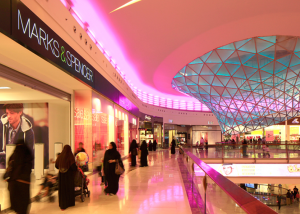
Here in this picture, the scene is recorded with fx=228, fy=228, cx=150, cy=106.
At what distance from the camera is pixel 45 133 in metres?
11.8

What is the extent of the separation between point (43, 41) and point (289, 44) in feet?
63.6

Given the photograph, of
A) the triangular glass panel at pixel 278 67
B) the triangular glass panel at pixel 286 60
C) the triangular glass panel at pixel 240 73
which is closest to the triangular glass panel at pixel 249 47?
the triangular glass panel at pixel 286 60

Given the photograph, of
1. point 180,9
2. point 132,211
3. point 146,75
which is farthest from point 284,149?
point 132,211

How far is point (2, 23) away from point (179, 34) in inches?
402

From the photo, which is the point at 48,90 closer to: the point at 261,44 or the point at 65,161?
the point at 65,161

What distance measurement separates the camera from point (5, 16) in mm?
4496

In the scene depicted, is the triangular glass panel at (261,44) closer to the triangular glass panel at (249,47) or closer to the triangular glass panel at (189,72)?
the triangular glass panel at (249,47)

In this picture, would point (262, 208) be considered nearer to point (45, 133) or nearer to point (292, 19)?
point (45, 133)

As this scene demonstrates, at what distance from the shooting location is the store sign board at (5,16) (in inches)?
173

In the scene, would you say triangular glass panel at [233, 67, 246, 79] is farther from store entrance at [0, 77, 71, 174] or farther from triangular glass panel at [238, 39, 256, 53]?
store entrance at [0, 77, 71, 174]

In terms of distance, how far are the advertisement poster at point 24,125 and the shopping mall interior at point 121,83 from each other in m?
0.05

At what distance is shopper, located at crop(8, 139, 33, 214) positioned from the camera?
4.91 m

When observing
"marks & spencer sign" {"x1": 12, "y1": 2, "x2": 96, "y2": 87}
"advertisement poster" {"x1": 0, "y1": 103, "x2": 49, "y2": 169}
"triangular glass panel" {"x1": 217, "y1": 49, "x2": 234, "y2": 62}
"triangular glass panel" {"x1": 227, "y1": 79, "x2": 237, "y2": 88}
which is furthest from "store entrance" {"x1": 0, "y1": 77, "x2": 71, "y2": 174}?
"triangular glass panel" {"x1": 227, "y1": 79, "x2": 237, "y2": 88}

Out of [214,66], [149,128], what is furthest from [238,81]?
[149,128]
